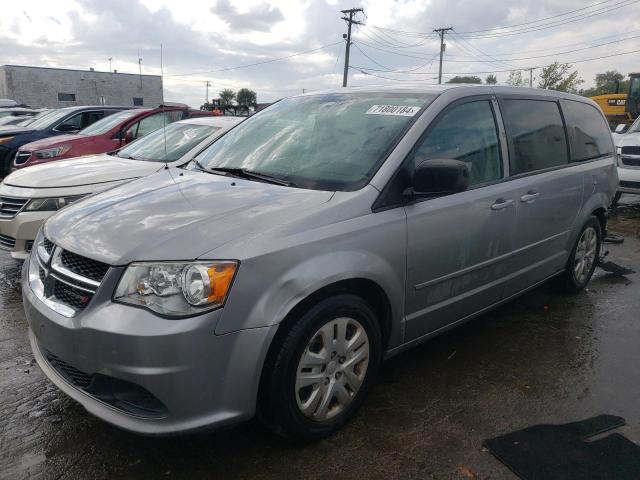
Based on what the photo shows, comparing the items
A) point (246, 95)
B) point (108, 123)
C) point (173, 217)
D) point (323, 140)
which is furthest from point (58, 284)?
point (246, 95)

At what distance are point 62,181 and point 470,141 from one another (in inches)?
→ 146

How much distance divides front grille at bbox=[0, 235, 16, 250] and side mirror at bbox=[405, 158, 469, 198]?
12.2 ft

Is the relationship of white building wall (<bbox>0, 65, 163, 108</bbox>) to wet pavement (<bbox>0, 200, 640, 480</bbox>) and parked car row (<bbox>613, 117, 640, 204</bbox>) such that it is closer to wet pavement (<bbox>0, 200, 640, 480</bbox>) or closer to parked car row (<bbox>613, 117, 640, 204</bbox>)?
parked car row (<bbox>613, 117, 640, 204</bbox>)

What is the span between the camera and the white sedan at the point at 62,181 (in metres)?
4.68

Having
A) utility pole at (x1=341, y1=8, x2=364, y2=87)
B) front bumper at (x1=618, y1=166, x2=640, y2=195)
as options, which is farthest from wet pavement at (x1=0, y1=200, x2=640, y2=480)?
utility pole at (x1=341, y1=8, x2=364, y2=87)

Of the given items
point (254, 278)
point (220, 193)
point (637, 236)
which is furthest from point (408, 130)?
point (637, 236)

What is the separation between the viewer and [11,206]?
15.8 feet

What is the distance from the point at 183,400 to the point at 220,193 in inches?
44.7

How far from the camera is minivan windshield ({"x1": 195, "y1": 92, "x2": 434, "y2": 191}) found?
9.67 ft

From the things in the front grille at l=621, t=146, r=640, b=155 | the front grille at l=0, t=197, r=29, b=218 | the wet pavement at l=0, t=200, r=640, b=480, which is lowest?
the wet pavement at l=0, t=200, r=640, b=480

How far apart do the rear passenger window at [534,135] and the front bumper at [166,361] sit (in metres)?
2.42

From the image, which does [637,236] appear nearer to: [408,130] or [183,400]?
[408,130]

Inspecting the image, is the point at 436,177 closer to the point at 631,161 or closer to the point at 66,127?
the point at 631,161

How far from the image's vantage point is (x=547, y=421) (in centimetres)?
291
